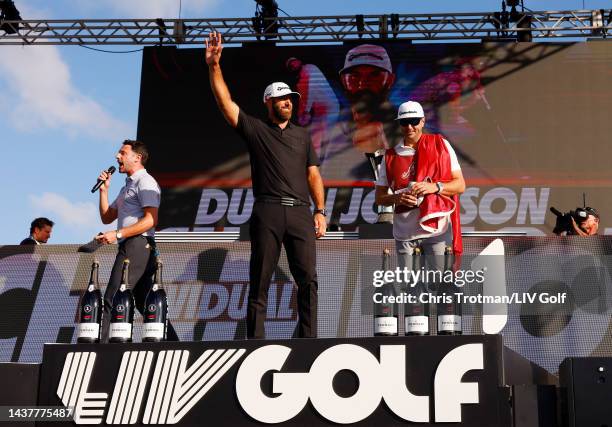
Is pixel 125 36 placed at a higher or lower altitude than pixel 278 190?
higher

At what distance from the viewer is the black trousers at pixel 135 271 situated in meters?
3.94

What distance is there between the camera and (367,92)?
38.7ft

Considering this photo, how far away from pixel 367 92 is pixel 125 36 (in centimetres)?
360

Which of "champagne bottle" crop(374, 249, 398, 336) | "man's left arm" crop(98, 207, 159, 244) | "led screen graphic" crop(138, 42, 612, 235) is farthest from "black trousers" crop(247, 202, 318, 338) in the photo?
"led screen graphic" crop(138, 42, 612, 235)

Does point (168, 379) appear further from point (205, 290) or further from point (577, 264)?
point (577, 264)

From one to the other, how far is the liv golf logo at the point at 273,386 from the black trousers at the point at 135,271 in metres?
1.06

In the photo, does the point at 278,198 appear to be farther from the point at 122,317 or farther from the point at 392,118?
the point at 392,118

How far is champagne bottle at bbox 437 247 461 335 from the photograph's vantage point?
9.76 feet

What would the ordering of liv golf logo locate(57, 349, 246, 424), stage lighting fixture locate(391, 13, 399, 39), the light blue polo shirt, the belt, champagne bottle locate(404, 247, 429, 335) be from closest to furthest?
liv golf logo locate(57, 349, 246, 424), champagne bottle locate(404, 247, 429, 335), the belt, the light blue polo shirt, stage lighting fixture locate(391, 13, 399, 39)

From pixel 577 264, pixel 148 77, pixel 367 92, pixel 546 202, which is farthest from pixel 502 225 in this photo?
pixel 577 264

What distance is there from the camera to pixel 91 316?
3285mm

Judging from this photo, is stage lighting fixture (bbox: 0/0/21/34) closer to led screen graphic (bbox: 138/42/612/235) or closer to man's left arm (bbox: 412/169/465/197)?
led screen graphic (bbox: 138/42/612/235)

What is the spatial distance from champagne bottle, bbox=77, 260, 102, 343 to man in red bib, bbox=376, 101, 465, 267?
137 centimetres

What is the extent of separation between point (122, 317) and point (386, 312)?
1.07 meters
